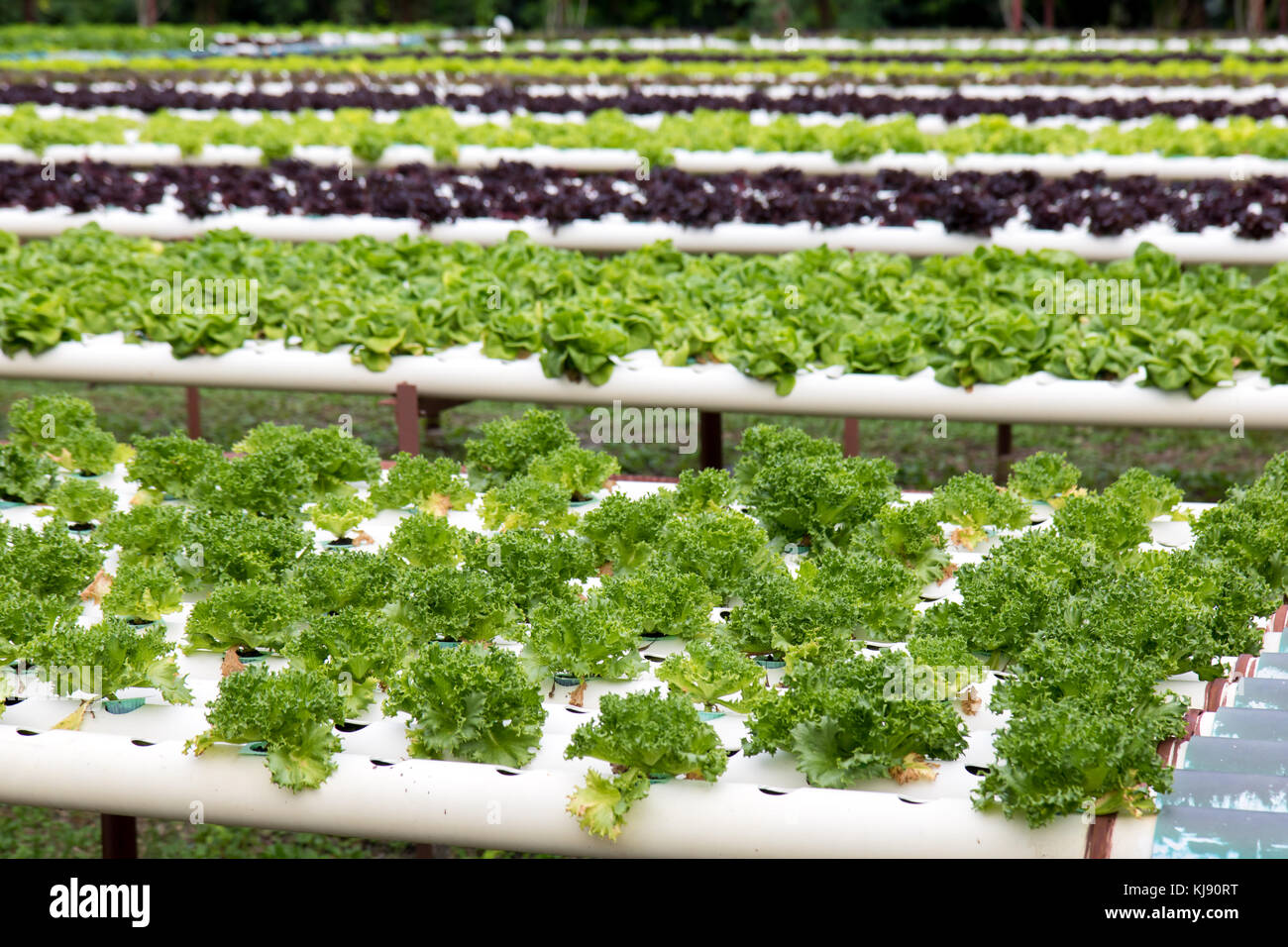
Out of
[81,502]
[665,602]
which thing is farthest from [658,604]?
[81,502]

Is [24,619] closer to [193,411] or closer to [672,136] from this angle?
[193,411]

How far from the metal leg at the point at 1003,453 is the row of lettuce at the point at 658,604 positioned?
318cm

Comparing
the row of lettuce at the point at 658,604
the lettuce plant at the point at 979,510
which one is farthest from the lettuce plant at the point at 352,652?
the lettuce plant at the point at 979,510

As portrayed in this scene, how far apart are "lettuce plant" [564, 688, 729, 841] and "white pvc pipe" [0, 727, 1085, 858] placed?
4cm

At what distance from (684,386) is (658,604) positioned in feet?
8.52

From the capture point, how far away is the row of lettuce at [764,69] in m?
17.7

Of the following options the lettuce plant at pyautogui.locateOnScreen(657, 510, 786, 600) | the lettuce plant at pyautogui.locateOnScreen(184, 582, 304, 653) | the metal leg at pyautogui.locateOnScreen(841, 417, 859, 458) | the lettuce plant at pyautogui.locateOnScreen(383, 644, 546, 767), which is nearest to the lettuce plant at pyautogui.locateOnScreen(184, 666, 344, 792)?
the lettuce plant at pyautogui.locateOnScreen(383, 644, 546, 767)

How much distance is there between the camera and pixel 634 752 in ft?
9.39

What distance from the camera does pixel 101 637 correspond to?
328 centimetres

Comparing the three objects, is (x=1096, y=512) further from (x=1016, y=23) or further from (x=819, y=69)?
(x=1016, y=23)

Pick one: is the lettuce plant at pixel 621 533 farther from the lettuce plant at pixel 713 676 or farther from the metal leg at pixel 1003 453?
the metal leg at pixel 1003 453

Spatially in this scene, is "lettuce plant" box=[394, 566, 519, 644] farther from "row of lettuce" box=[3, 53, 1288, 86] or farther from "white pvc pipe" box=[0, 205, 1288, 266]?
"row of lettuce" box=[3, 53, 1288, 86]

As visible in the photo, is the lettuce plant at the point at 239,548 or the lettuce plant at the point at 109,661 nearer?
the lettuce plant at the point at 109,661

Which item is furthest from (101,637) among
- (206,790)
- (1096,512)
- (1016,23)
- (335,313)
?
(1016,23)
